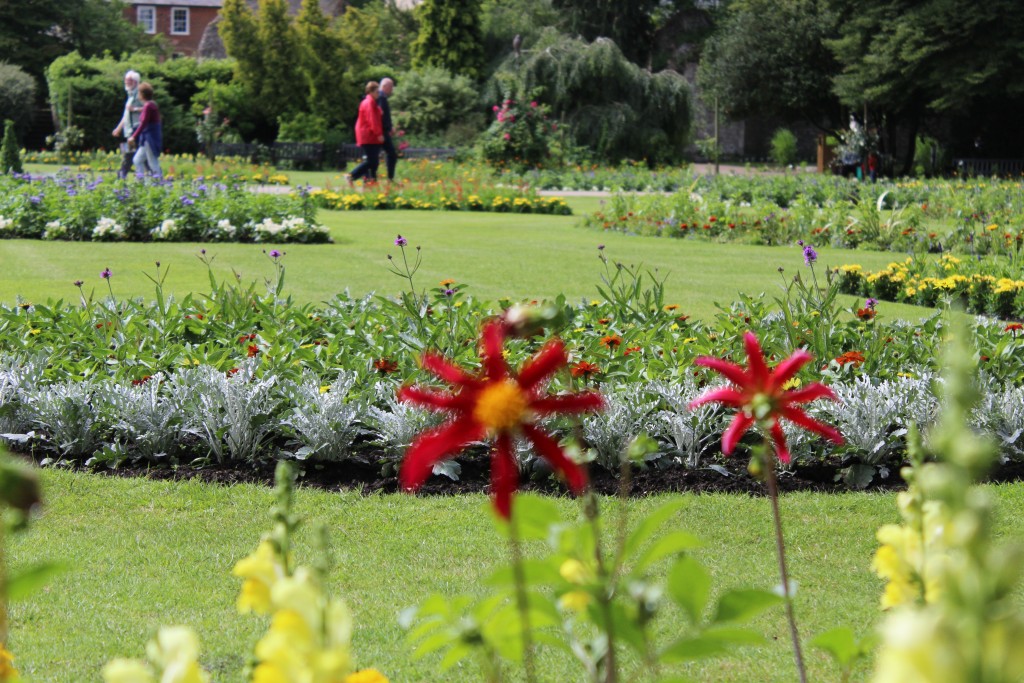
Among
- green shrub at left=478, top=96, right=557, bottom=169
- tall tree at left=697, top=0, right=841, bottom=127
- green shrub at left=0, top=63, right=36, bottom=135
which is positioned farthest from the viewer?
tall tree at left=697, top=0, right=841, bottom=127

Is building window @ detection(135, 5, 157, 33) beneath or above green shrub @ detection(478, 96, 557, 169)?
above

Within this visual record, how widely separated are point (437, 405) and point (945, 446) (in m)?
0.67

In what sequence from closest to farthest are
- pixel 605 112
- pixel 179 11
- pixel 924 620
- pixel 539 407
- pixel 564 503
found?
pixel 924 620 < pixel 539 407 < pixel 564 503 < pixel 605 112 < pixel 179 11

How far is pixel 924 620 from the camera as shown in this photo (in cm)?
54

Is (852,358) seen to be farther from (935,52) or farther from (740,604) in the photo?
(935,52)

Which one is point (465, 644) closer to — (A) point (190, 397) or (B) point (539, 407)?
(B) point (539, 407)

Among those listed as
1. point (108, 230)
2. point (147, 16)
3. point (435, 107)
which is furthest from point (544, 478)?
point (147, 16)

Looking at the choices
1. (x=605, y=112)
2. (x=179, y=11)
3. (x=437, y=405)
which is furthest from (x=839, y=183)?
(x=179, y=11)

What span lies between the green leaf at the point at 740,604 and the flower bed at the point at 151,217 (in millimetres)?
12237

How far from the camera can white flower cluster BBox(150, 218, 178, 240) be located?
504 inches

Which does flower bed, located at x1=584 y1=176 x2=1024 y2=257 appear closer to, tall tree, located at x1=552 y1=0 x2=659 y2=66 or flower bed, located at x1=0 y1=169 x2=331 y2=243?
flower bed, located at x1=0 y1=169 x2=331 y2=243

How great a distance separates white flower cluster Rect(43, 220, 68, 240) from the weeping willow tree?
16.4m

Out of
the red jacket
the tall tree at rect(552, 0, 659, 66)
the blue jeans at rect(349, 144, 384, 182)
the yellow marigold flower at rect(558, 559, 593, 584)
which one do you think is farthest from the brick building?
the yellow marigold flower at rect(558, 559, 593, 584)

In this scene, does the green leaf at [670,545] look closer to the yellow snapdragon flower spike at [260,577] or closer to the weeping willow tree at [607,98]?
the yellow snapdragon flower spike at [260,577]
